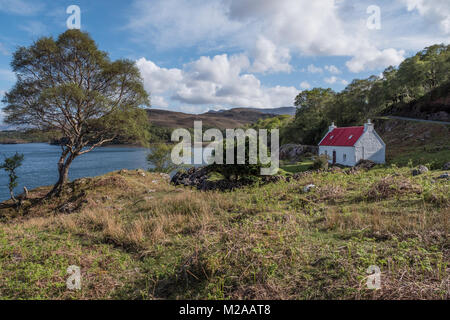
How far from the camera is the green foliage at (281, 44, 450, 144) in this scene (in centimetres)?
4788

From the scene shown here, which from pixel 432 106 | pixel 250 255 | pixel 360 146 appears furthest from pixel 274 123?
pixel 250 255

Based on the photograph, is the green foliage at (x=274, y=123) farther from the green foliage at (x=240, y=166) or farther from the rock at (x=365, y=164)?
the green foliage at (x=240, y=166)

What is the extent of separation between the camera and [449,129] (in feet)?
113

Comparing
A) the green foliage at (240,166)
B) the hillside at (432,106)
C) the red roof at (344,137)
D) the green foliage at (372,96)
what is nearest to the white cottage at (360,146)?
the red roof at (344,137)

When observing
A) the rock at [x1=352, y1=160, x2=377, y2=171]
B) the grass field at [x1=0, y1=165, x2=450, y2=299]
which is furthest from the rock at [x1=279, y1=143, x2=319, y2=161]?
the grass field at [x1=0, y1=165, x2=450, y2=299]

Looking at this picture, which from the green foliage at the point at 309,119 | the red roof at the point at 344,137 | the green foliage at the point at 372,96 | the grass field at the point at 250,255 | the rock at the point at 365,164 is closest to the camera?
the grass field at the point at 250,255

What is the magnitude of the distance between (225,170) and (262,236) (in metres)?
15.8

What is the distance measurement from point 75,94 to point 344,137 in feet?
107

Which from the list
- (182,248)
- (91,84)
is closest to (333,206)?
(182,248)

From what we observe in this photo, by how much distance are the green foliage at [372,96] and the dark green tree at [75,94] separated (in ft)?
150

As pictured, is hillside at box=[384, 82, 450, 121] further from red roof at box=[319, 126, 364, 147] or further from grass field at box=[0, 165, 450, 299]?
grass field at box=[0, 165, 450, 299]

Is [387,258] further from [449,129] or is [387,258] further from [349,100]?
[349,100]

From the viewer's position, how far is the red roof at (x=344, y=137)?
105 feet

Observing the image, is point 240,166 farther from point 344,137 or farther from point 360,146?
point 344,137
